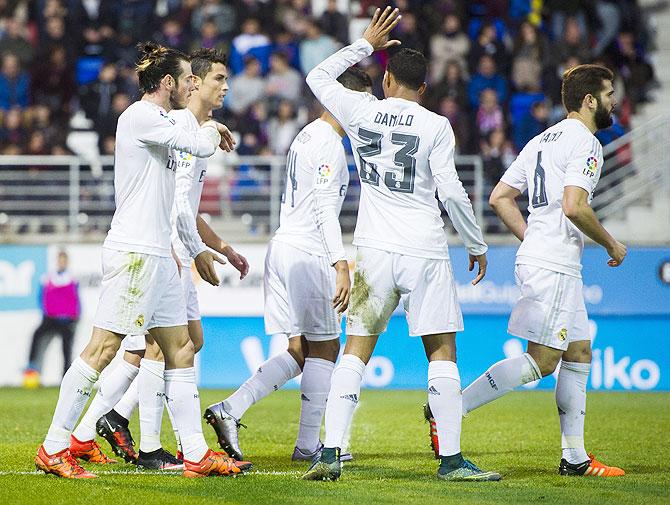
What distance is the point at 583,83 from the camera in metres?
7.86

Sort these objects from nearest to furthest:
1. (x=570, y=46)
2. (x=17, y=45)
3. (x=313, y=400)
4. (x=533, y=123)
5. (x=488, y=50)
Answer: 1. (x=313, y=400)
2. (x=533, y=123)
3. (x=488, y=50)
4. (x=570, y=46)
5. (x=17, y=45)

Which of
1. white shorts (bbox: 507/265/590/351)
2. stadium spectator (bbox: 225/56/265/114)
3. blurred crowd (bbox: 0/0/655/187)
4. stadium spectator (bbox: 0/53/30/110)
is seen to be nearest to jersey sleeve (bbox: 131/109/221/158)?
white shorts (bbox: 507/265/590/351)

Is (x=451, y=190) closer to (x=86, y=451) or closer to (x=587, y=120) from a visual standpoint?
(x=587, y=120)

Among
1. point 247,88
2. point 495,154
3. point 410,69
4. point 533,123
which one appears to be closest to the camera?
point 410,69

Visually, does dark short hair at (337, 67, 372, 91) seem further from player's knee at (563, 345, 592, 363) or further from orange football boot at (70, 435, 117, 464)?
orange football boot at (70, 435, 117, 464)

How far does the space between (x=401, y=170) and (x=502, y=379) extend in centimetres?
158

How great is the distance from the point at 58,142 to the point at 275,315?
9875 mm

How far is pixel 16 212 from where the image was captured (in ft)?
56.9

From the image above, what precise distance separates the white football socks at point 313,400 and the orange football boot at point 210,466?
44.2 inches

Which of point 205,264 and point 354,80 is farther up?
point 354,80

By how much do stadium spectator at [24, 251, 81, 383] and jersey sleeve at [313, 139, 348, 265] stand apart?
335 inches

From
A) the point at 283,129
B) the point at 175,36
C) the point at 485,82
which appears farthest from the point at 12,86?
the point at 485,82

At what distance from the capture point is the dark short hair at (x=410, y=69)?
7.27 metres

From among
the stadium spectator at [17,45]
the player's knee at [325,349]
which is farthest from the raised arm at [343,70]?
the stadium spectator at [17,45]
